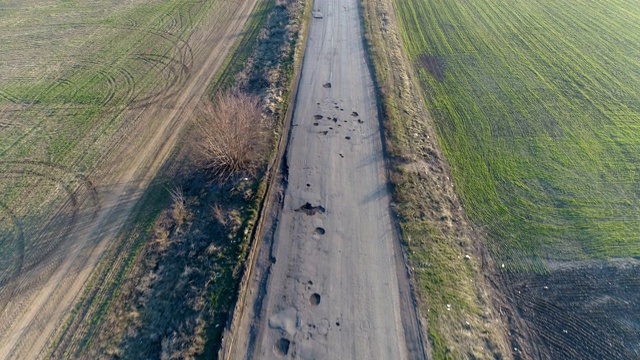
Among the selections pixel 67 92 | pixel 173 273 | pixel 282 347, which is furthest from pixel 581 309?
pixel 67 92

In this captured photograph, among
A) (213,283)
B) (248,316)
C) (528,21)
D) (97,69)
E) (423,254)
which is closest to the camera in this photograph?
(248,316)

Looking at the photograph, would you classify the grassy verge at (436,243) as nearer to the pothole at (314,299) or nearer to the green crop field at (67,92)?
the pothole at (314,299)

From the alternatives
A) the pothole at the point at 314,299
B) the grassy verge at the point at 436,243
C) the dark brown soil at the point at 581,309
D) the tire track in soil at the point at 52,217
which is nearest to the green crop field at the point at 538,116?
the dark brown soil at the point at 581,309

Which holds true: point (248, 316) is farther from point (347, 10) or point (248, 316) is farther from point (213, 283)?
point (347, 10)

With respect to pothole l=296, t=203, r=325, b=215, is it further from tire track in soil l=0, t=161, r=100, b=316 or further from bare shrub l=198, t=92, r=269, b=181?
tire track in soil l=0, t=161, r=100, b=316

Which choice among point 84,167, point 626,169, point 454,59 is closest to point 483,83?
point 454,59

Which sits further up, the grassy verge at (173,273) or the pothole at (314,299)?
the pothole at (314,299)

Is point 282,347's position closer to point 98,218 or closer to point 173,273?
point 173,273
